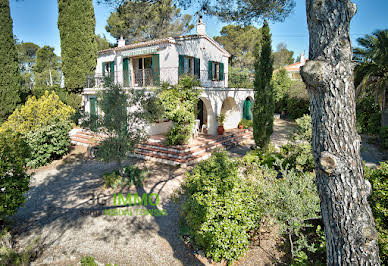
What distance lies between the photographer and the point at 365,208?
2.82 meters

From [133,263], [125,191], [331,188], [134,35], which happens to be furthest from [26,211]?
[134,35]

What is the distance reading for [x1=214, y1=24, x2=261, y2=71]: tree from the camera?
34844 mm

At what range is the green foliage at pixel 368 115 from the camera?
18.0m

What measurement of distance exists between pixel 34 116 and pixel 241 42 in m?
30.4

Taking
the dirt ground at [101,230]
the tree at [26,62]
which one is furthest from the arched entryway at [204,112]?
the tree at [26,62]

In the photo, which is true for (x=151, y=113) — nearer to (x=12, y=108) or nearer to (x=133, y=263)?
(x=133, y=263)

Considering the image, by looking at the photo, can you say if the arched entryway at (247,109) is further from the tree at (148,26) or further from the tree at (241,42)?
the tree at (148,26)

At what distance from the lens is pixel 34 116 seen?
12914 mm

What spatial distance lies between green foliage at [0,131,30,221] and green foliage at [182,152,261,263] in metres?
4.81

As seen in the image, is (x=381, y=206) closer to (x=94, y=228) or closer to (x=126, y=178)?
(x=94, y=228)

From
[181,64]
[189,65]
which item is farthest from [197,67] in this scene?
[181,64]

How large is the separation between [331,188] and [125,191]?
25.5 ft

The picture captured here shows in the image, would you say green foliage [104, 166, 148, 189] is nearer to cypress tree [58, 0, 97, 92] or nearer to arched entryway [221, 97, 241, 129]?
arched entryway [221, 97, 241, 129]

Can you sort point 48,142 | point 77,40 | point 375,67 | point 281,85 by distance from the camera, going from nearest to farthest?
point 48,142
point 375,67
point 77,40
point 281,85
